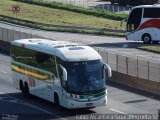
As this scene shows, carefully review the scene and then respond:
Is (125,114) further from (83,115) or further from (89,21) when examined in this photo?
(89,21)

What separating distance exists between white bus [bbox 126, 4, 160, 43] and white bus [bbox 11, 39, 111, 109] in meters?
25.4

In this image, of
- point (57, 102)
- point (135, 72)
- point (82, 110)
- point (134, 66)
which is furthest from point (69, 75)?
point (134, 66)

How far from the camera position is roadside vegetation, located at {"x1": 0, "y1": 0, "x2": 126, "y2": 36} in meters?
68.2

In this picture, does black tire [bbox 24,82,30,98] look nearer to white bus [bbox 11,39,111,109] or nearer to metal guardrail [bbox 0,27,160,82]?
white bus [bbox 11,39,111,109]

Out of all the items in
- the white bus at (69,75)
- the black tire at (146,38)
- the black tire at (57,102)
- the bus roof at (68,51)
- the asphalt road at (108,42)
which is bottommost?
the asphalt road at (108,42)

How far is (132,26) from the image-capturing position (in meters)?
55.4

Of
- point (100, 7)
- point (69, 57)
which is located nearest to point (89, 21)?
point (100, 7)

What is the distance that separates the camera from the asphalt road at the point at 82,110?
26.3 metres

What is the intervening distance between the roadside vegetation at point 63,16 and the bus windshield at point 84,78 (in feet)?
118

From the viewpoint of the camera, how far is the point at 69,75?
26391 mm

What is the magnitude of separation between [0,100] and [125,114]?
737 cm

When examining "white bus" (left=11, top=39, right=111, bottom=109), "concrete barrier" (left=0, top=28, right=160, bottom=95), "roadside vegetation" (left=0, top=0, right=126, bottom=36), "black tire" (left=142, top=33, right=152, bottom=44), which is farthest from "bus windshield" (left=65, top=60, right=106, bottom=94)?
"roadside vegetation" (left=0, top=0, right=126, bottom=36)

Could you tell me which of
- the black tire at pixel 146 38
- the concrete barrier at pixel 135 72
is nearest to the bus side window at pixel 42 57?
the concrete barrier at pixel 135 72

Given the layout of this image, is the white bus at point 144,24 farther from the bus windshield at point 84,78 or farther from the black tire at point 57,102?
the bus windshield at point 84,78
